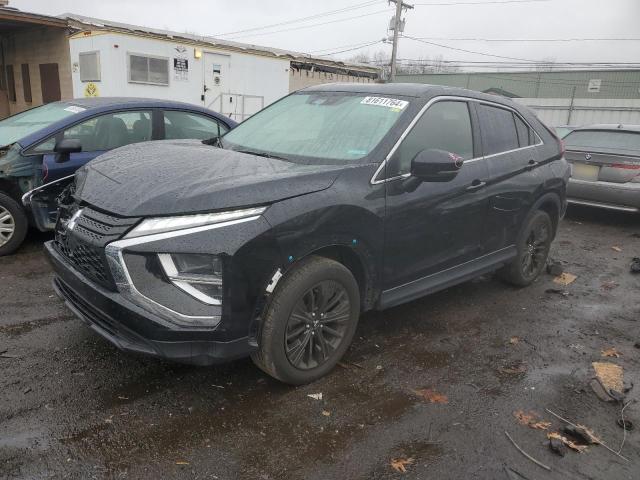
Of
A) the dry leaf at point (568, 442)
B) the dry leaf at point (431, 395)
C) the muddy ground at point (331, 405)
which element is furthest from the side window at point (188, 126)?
the dry leaf at point (568, 442)

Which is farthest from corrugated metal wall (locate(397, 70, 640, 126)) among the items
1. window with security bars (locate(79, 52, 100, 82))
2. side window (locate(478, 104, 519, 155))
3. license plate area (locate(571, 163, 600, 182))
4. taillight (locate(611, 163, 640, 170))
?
side window (locate(478, 104, 519, 155))

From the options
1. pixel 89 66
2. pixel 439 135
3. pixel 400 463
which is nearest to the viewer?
pixel 400 463

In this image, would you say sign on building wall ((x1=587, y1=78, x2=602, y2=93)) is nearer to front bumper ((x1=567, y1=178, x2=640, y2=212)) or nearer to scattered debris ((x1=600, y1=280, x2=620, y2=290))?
front bumper ((x1=567, y1=178, x2=640, y2=212))

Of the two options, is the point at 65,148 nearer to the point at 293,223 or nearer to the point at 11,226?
the point at 11,226

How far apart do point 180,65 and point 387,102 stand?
11.4 m

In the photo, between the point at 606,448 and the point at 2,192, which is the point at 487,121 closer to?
the point at 606,448

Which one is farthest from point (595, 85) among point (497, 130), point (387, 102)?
point (387, 102)

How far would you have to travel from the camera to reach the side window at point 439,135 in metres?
3.41

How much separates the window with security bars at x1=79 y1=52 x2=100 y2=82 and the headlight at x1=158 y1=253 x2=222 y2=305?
11.8 metres

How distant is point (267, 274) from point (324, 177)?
71 centimetres

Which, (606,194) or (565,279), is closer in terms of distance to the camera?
(565,279)

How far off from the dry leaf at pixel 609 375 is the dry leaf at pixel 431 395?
1.13 metres

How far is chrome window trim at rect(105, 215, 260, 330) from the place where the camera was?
2.54 m

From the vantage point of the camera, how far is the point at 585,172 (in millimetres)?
7859
